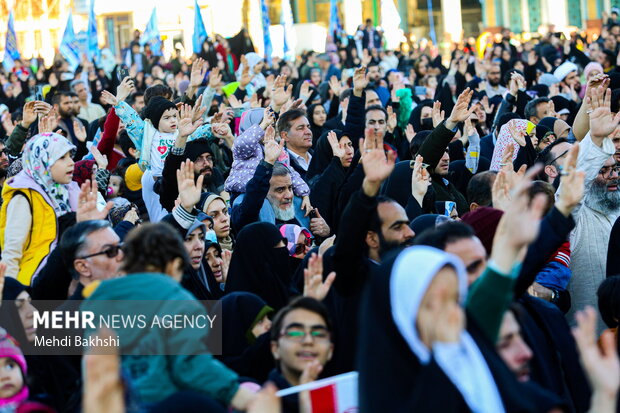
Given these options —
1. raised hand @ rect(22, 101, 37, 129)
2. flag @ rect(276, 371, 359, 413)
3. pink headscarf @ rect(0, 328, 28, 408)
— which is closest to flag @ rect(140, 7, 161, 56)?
raised hand @ rect(22, 101, 37, 129)

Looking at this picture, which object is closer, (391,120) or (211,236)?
(211,236)

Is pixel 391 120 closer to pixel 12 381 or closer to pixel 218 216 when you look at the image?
pixel 218 216

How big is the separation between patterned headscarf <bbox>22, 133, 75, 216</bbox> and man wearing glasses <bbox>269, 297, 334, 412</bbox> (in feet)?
7.38

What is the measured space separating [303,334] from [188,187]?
1.87 metres

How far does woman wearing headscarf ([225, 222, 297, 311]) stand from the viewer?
5.70m

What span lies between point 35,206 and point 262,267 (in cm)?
137

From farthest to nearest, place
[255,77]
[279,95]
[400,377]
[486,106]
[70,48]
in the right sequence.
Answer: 1. [70,48]
2. [255,77]
3. [486,106]
4. [279,95]
5. [400,377]

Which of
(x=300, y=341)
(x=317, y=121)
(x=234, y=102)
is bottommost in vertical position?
(x=300, y=341)

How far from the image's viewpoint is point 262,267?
5746mm

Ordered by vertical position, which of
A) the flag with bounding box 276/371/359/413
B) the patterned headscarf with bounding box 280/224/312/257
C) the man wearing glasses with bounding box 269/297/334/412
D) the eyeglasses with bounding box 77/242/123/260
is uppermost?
the eyeglasses with bounding box 77/242/123/260

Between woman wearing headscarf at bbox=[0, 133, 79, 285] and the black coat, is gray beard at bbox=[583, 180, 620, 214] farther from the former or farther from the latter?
the black coat

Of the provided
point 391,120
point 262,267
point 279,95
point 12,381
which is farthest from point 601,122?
point 391,120

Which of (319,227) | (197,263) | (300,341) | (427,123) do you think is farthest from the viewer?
(427,123)

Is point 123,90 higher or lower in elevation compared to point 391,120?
higher
